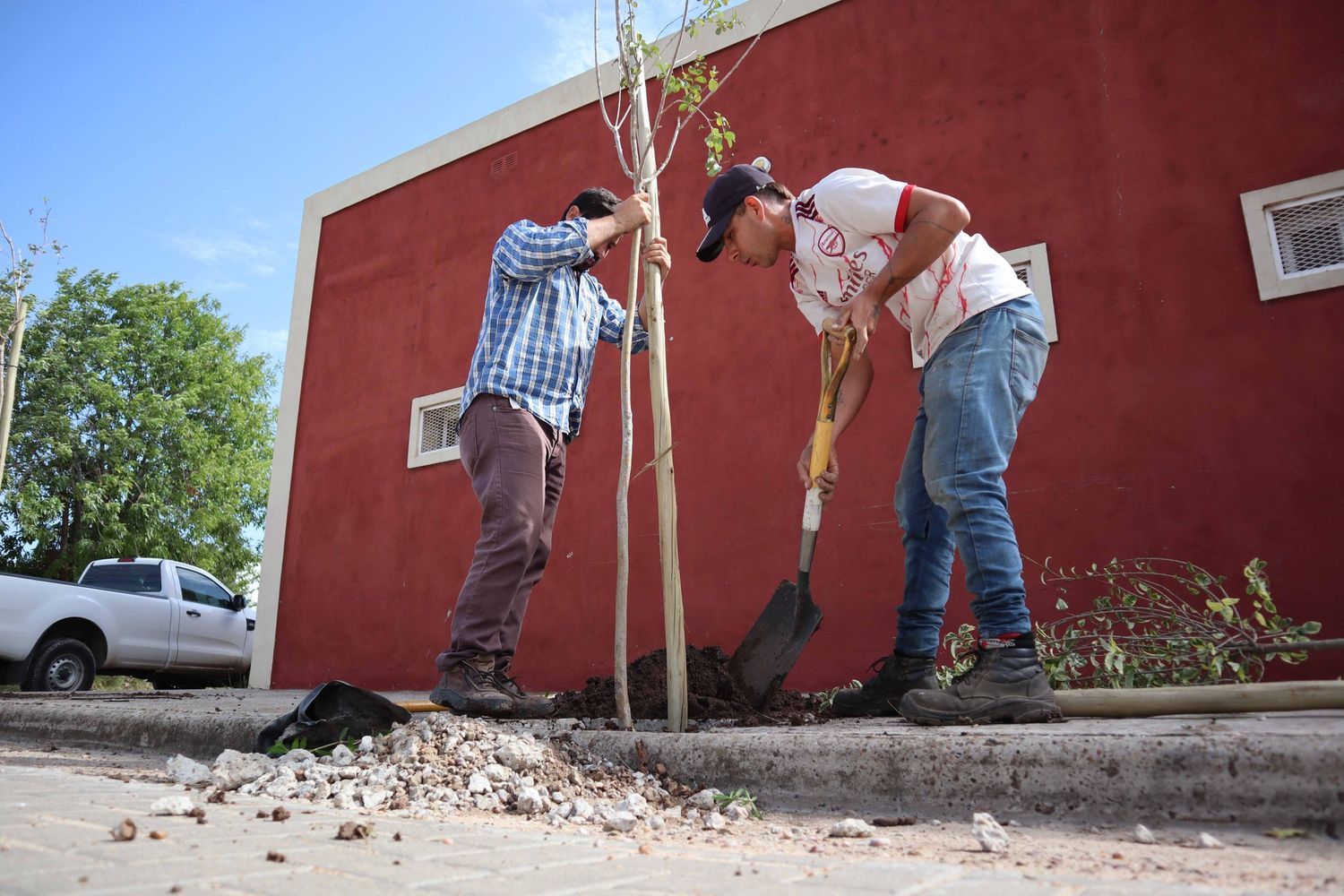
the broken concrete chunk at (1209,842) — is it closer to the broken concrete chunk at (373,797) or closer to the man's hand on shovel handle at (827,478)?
the man's hand on shovel handle at (827,478)

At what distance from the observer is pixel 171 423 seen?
21031 mm

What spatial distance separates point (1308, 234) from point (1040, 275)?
3.90ft

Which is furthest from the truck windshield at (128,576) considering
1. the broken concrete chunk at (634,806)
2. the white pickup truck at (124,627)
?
the broken concrete chunk at (634,806)

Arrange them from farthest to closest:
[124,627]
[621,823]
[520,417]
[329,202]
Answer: [124,627]
[329,202]
[520,417]
[621,823]

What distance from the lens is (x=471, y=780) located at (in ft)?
7.34

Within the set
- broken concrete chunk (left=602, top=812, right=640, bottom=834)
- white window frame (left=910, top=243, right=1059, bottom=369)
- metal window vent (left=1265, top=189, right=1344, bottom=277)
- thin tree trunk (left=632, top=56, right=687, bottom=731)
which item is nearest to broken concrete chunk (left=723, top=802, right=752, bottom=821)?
broken concrete chunk (left=602, top=812, right=640, bottom=834)

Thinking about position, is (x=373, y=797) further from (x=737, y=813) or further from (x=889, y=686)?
(x=889, y=686)

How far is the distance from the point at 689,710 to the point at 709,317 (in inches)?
138

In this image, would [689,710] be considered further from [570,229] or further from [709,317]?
[709,317]

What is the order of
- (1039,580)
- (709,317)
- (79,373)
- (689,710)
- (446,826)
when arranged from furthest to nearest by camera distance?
(79,373)
(709,317)
(1039,580)
(689,710)
(446,826)

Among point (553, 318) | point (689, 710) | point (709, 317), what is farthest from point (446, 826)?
point (709, 317)

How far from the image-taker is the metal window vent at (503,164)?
7402mm

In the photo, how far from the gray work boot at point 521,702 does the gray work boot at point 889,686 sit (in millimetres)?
1010

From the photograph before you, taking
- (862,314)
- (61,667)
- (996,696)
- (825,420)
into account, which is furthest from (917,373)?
(61,667)
